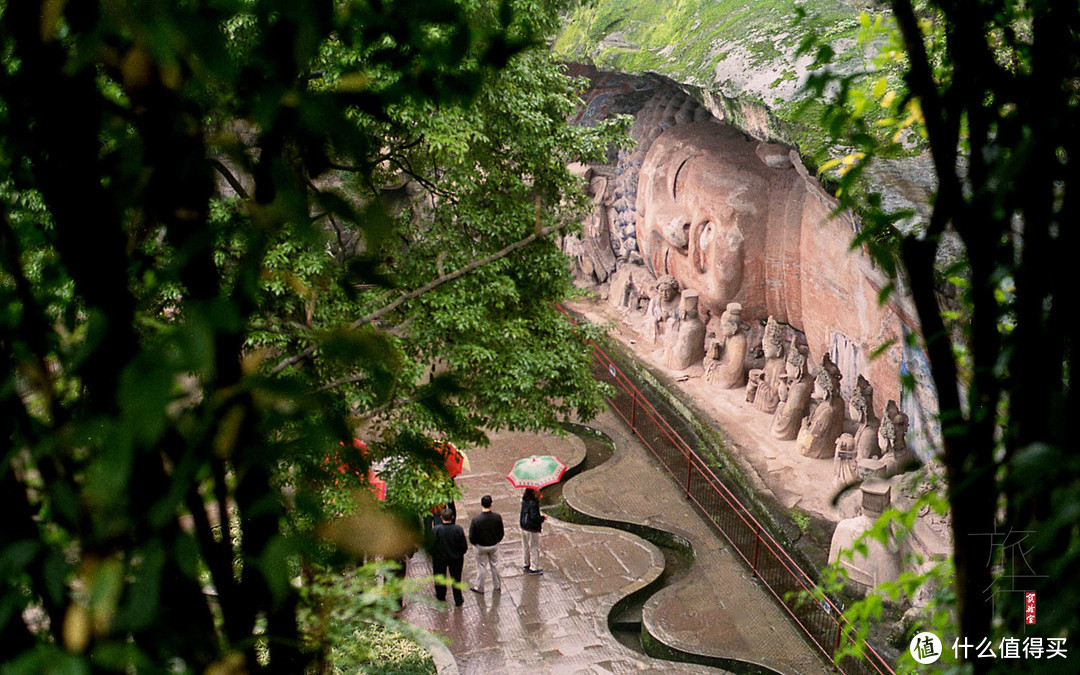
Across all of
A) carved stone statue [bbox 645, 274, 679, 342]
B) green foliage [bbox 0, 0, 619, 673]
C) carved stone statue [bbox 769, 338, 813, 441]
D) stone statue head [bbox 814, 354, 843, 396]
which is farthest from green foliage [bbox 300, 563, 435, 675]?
carved stone statue [bbox 645, 274, 679, 342]

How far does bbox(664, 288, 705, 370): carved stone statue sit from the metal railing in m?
0.83

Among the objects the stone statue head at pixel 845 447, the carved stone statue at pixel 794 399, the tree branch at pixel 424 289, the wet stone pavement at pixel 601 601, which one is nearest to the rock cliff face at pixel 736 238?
the carved stone statue at pixel 794 399

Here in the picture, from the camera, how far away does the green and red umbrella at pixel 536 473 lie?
854cm

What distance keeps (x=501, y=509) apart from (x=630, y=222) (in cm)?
632

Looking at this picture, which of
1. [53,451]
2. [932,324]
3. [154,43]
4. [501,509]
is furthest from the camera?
[501,509]

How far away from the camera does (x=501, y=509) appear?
9.62m

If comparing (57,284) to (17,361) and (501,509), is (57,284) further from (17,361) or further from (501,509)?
(501,509)

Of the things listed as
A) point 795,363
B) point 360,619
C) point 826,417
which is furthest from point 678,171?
point 360,619

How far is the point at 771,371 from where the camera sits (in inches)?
429

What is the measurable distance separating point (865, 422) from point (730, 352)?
2797 millimetres

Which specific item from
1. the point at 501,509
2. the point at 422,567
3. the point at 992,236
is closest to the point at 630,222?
the point at 501,509

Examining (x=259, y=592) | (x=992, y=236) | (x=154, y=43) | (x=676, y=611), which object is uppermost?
(x=154, y=43)

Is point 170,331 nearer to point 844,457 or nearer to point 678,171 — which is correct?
point 844,457

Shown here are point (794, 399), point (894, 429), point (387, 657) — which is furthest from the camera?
point (794, 399)
